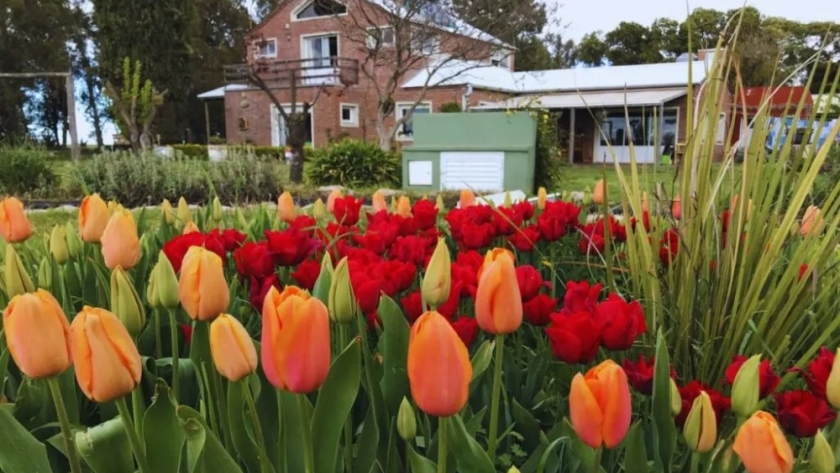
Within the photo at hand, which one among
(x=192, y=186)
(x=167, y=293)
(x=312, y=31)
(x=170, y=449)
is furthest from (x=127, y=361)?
(x=312, y=31)

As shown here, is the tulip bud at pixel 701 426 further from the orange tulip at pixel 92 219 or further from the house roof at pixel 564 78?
the house roof at pixel 564 78

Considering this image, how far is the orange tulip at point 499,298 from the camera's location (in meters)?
0.76

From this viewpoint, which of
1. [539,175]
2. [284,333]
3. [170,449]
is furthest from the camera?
[539,175]

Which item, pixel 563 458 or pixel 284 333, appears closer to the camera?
pixel 284 333

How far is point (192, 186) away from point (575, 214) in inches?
260

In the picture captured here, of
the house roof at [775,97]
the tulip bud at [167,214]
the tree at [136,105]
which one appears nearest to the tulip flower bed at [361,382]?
the house roof at [775,97]

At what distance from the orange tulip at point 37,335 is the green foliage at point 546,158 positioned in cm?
820

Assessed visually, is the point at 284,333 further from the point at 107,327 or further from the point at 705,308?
the point at 705,308

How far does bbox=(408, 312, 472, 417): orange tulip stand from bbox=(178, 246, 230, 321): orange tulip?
13.2 inches

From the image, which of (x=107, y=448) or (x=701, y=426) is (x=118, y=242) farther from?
(x=701, y=426)

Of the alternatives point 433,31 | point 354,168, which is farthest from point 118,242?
point 433,31

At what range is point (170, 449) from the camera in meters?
0.77

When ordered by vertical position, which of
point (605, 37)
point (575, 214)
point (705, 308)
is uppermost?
point (605, 37)

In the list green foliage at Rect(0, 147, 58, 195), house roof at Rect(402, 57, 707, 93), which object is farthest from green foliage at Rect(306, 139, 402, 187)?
house roof at Rect(402, 57, 707, 93)
